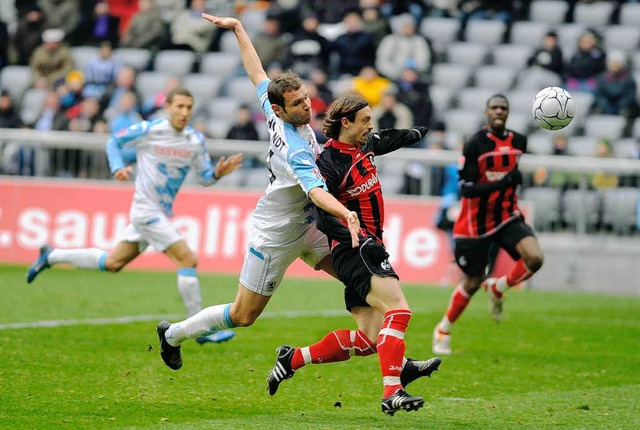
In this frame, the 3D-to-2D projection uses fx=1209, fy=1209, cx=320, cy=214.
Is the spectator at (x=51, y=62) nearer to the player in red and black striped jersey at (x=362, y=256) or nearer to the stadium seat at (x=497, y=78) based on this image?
the stadium seat at (x=497, y=78)

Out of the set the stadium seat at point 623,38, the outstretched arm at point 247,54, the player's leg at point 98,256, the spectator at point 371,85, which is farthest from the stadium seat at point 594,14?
the outstretched arm at point 247,54

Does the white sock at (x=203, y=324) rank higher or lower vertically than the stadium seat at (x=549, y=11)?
lower

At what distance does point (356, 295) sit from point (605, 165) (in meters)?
11.0

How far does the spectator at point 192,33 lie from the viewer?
947 inches

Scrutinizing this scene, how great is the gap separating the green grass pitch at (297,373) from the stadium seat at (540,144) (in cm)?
463

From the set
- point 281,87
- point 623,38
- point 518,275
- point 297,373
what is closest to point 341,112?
point 281,87

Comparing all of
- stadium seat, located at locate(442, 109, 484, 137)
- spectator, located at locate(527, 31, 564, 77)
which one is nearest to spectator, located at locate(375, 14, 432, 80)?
stadium seat, located at locate(442, 109, 484, 137)

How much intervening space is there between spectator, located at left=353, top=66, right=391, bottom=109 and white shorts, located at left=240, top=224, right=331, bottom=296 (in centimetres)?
1283

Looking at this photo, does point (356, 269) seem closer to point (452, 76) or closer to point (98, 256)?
point (98, 256)

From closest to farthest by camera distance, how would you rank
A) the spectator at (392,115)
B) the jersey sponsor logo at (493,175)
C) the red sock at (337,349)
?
the red sock at (337,349), the jersey sponsor logo at (493,175), the spectator at (392,115)

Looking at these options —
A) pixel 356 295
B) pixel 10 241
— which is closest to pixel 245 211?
pixel 10 241

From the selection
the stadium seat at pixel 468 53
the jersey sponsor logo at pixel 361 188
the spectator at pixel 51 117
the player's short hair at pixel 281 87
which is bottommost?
the spectator at pixel 51 117

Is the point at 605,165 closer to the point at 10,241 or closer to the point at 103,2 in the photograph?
the point at 10,241

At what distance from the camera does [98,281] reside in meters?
17.4
